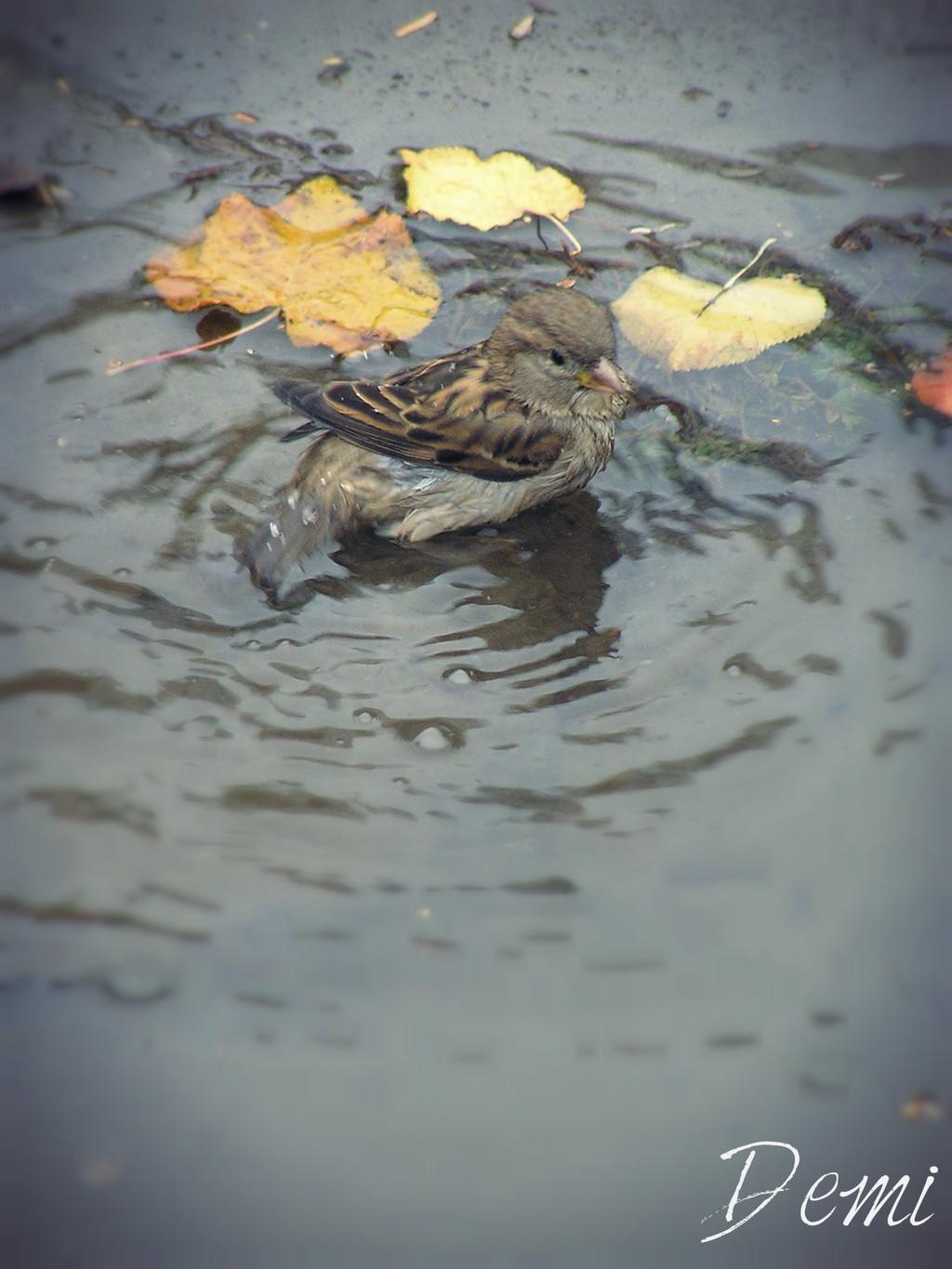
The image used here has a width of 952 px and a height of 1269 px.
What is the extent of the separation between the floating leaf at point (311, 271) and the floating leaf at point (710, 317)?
77 cm

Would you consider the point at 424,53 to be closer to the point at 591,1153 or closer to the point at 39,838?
the point at 39,838

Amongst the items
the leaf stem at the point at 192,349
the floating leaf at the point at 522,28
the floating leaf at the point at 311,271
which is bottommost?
the leaf stem at the point at 192,349

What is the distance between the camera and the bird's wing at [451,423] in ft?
13.0

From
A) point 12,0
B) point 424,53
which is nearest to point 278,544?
point 424,53

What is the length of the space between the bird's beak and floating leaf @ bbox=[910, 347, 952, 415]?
3.23ft

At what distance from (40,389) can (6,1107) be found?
2478mm

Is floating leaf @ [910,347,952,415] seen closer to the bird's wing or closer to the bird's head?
the bird's head

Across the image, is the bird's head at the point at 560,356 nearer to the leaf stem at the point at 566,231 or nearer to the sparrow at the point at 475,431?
the sparrow at the point at 475,431

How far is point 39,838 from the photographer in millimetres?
2877

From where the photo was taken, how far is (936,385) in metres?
4.12

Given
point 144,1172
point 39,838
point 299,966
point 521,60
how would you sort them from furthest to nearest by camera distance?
point 521,60 → point 39,838 → point 299,966 → point 144,1172

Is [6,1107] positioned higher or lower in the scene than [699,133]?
lower

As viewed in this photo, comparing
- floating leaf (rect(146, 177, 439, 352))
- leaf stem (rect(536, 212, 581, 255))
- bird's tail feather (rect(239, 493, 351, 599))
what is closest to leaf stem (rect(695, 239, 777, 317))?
leaf stem (rect(536, 212, 581, 255))

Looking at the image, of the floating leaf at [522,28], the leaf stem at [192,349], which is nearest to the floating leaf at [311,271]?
the leaf stem at [192,349]
